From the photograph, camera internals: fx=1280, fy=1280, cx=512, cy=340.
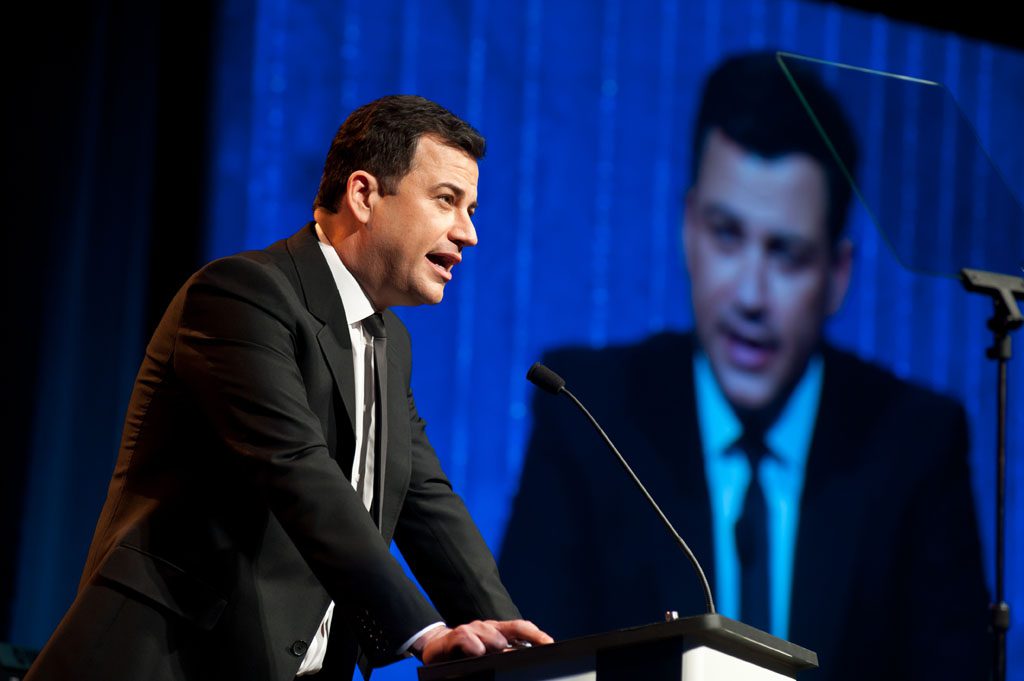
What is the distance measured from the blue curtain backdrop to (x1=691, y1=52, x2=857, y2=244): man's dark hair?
0.22 feet

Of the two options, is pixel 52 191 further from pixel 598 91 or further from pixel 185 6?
pixel 598 91

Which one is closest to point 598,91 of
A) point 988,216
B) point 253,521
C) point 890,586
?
point 988,216

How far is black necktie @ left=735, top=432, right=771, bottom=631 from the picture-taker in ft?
13.5

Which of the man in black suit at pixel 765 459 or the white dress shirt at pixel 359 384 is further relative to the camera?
the man in black suit at pixel 765 459

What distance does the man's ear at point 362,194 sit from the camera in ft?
6.73

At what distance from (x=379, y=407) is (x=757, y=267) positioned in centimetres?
255

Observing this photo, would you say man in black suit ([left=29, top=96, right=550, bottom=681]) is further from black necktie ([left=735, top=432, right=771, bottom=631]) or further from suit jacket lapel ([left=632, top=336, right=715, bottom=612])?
black necktie ([left=735, top=432, right=771, bottom=631])

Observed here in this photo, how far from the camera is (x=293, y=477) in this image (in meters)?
1.65

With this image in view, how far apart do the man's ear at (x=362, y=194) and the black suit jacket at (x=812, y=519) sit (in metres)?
1.94

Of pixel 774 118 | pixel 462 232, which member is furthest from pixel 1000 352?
pixel 774 118

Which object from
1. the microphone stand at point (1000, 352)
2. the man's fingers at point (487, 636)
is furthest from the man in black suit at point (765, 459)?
the man's fingers at point (487, 636)

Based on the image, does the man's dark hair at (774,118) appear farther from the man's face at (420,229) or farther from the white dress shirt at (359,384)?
the white dress shirt at (359,384)

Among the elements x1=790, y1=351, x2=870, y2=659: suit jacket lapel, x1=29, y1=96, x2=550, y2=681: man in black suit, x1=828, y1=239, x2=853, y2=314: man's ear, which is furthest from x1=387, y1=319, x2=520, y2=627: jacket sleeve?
x1=828, y1=239, x2=853, y2=314: man's ear

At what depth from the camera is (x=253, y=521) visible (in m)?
1.76
